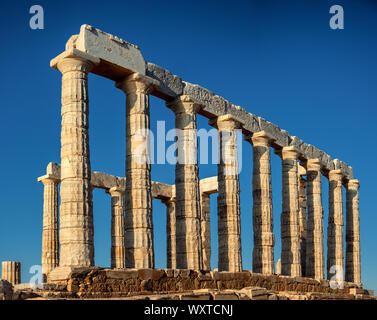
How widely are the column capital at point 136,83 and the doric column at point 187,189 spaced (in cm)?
243

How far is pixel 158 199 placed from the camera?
3875 centimetres

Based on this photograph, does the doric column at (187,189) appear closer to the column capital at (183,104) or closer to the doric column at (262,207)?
the column capital at (183,104)

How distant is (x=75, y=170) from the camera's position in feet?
64.1

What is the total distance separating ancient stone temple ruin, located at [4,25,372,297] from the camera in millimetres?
19531

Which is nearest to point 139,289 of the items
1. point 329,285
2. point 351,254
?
point 329,285

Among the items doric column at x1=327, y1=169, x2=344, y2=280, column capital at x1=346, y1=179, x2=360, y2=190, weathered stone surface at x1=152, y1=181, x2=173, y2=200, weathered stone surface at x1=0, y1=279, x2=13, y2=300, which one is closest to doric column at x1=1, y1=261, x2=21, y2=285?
weathered stone surface at x1=0, y1=279, x2=13, y2=300

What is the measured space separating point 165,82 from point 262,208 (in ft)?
28.9

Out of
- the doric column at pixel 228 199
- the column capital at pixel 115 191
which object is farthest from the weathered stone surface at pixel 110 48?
the column capital at pixel 115 191

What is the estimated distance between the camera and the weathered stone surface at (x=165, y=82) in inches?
922

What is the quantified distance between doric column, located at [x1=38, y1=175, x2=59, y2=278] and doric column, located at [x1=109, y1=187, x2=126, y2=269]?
4.43 m

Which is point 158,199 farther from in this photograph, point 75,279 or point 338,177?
point 75,279

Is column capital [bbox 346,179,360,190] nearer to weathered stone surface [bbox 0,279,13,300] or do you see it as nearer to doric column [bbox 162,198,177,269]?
doric column [bbox 162,198,177,269]

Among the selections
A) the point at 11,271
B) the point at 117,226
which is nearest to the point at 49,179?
the point at 117,226
